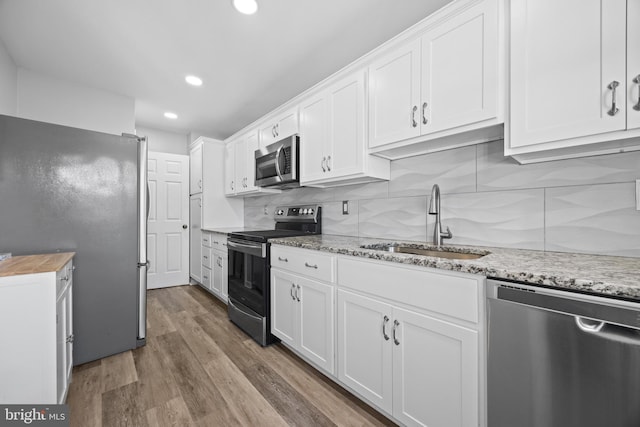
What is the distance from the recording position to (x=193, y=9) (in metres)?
1.78

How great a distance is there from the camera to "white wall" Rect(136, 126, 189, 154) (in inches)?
168

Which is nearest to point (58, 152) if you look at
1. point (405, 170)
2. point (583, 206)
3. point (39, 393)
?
point (39, 393)

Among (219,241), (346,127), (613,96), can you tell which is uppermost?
(346,127)

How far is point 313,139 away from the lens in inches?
90.6

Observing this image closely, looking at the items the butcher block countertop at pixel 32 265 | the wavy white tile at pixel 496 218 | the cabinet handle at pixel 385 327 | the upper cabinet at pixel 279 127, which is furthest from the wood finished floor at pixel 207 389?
the upper cabinet at pixel 279 127

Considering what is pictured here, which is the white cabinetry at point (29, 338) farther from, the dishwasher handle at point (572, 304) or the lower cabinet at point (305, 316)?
the dishwasher handle at point (572, 304)

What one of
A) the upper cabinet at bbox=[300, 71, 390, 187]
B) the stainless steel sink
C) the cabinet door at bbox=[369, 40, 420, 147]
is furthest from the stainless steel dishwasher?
the upper cabinet at bbox=[300, 71, 390, 187]

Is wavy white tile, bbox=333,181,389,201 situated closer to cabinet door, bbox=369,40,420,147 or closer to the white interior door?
cabinet door, bbox=369,40,420,147

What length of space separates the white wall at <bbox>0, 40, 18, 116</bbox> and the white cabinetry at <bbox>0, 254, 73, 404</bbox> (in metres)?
2.01

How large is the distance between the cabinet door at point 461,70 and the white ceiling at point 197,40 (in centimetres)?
45

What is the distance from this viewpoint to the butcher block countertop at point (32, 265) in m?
1.23

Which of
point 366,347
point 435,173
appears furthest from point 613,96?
point 366,347

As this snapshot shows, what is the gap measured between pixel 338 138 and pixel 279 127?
0.93 metres

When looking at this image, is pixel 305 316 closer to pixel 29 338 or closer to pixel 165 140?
pixel 29 338
